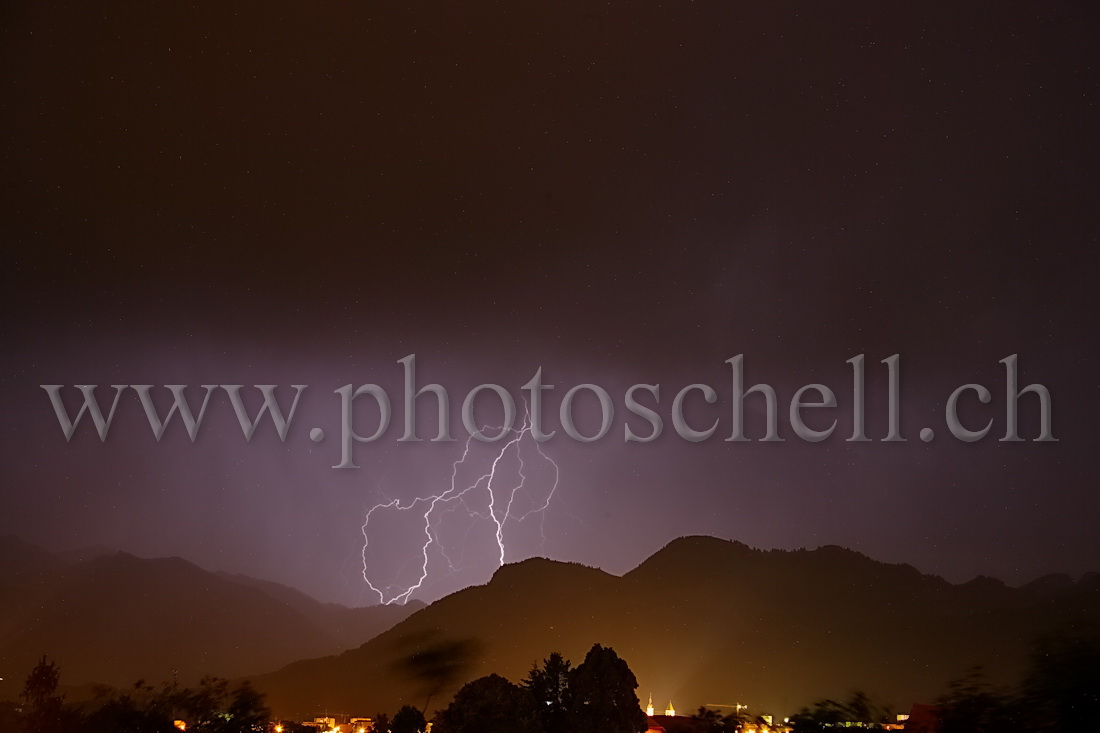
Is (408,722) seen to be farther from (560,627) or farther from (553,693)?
(560,627)

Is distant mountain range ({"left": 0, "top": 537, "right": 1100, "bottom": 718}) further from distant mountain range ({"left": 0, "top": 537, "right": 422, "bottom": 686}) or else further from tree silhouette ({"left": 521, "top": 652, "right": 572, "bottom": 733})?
tree silhouette ({"left": 521, "top": 652, "right": 572, "bottom": 733})

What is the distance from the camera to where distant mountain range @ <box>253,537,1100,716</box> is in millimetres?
29984

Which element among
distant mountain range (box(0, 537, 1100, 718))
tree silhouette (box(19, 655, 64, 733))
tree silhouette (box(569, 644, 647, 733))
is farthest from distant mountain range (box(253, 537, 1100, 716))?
tree silhouette (box(569, 644, 647, 733))

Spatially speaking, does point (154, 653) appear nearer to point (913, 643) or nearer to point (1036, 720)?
point (913, 643)

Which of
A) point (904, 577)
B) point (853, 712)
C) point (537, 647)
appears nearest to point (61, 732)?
point (853, 712)

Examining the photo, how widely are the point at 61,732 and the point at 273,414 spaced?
19.2 feet

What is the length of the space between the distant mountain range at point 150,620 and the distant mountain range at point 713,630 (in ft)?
5.53

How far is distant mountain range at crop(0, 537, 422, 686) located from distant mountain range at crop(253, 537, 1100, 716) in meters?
1.68

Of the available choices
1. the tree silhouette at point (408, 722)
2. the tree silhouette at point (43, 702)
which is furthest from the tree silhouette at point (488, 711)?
the tree silhouette at point (43, 702)

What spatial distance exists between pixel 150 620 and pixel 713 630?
2432 centimetres

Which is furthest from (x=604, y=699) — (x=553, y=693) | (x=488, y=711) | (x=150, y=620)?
(x=150, y=620)

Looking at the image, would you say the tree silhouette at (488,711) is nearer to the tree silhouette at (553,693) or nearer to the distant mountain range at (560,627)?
Result: the tree silhouette at (553,693)

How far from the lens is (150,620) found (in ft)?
132

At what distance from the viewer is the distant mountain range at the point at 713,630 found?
1180 inches
